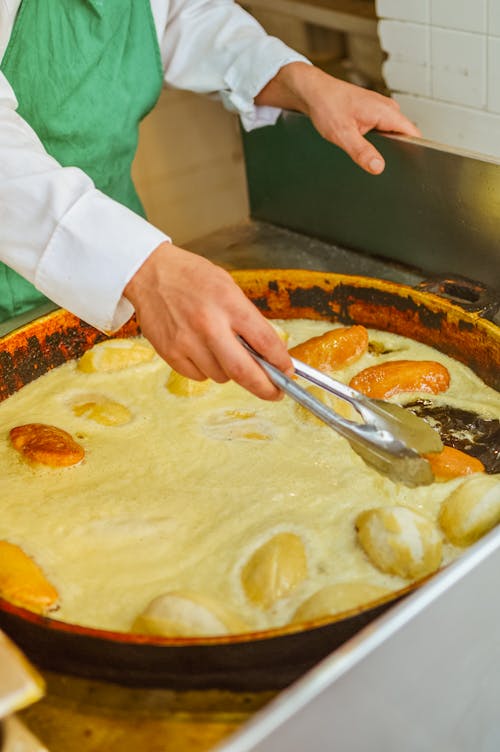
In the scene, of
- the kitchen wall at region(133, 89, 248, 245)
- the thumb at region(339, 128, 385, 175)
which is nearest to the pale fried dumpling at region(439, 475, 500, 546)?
the thumb at region(339, 128, 385, 175)

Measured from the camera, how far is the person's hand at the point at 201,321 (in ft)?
3.05

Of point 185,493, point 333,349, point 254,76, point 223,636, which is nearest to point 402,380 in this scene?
point 333,349

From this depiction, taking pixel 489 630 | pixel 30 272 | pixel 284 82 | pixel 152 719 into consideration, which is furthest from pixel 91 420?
pixel 284 82

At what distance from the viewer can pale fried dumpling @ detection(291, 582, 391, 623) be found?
2.77 feet

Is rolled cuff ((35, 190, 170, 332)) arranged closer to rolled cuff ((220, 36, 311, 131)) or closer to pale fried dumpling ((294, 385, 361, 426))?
pale fried dumpling ((294, 385, 361, 426))

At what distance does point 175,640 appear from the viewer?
0.75m

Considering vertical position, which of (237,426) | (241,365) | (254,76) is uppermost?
(254,76)

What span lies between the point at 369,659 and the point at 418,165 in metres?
1.01

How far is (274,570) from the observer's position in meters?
0.91

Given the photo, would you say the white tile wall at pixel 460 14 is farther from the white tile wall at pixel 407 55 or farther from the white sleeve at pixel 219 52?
the white sleeve at pixel 219 52

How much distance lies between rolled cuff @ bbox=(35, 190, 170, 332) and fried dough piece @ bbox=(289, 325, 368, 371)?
346 millimetres

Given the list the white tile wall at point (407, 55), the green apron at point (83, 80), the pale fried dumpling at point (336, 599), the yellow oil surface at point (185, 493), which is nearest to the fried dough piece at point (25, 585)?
the yellow oil surface at point (185, 493)

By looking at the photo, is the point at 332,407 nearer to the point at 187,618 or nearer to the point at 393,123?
the point at 187,618

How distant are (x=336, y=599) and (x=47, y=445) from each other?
0.51 meters
